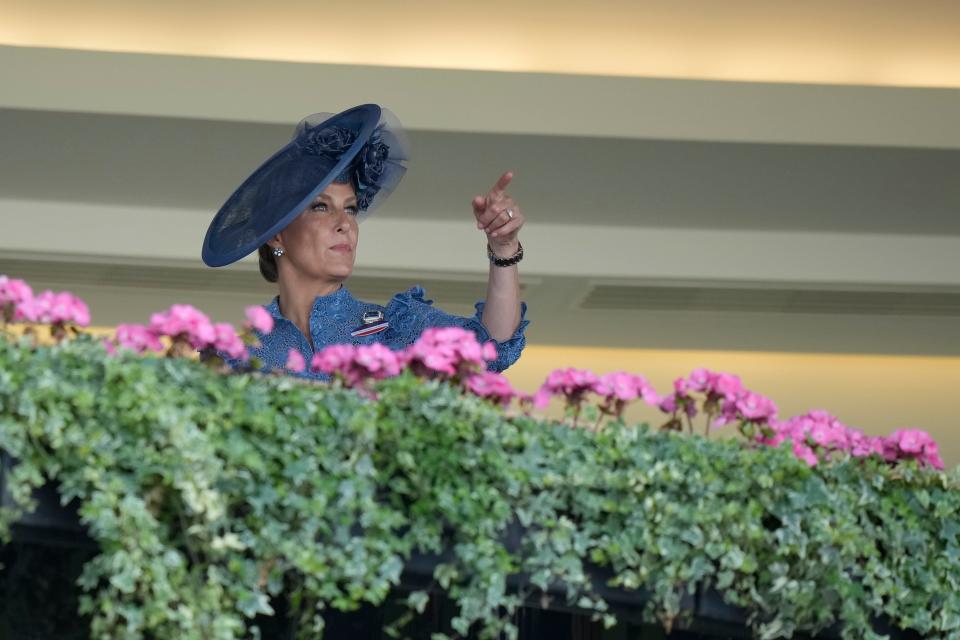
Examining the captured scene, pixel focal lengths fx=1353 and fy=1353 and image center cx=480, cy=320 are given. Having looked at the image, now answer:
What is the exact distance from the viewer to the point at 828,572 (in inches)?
72.6

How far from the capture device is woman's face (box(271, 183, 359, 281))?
9.44 feet

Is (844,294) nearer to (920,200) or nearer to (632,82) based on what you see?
(920,200)

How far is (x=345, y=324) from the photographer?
2834 millimetres

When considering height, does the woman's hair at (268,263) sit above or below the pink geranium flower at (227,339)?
above

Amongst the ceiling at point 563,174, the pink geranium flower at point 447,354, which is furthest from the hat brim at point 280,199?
the ceiling at point 563,174

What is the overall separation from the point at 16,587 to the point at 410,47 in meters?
3.61

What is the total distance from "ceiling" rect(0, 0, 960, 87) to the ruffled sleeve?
2335 millimetres

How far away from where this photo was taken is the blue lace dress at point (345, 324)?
278 centimetres

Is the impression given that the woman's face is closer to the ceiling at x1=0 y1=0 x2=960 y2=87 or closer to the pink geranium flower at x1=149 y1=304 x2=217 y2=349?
the pink geranium flower at x1=149 y1=304 x2=217 y2=349

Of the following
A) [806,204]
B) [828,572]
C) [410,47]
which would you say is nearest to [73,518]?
[828,572]

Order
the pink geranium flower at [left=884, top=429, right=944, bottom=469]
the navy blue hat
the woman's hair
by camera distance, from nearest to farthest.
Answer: the pink geranium flower at [left=884, top=429, right=944, bottom=469] < the navy blue hat < the woman's hair

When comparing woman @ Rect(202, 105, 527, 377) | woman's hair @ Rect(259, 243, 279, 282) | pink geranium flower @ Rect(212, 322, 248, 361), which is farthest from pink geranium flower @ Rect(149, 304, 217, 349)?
woman's hair @ Rect(259, 243, 279, 282)

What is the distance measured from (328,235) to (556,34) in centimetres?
246

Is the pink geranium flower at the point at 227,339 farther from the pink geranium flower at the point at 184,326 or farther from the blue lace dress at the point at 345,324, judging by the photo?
the blue lace dress at the point at 345,324
